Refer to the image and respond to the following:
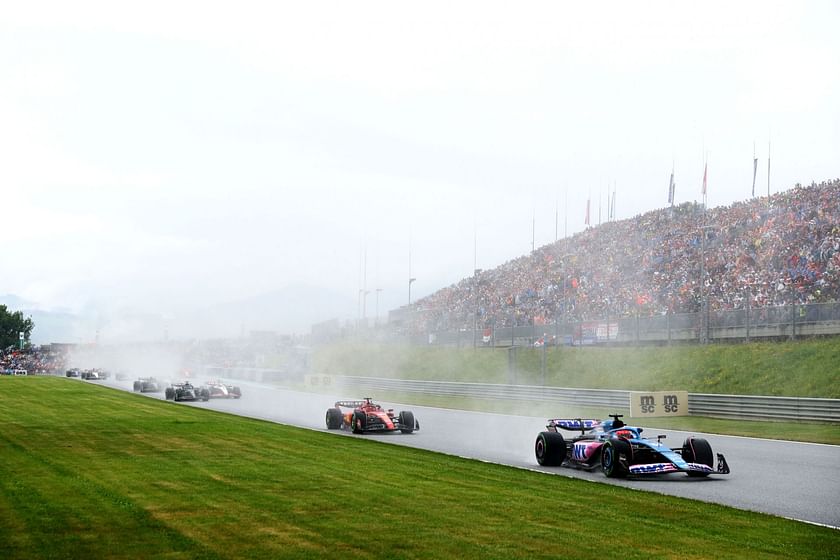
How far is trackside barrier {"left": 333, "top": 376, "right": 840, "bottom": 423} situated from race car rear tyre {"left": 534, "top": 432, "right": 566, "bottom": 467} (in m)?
12.0

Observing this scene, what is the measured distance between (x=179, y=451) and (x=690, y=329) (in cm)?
2374

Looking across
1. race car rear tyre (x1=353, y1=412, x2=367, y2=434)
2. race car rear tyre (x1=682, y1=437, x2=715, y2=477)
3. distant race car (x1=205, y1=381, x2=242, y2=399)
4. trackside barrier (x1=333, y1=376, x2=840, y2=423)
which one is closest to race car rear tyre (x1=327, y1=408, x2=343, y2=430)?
race car rear tyre (x1=353, y1=412, x2=367, y2=434)

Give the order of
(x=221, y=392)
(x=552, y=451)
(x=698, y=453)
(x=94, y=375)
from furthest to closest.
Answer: (x=94, y=375) < (x=221, y=392) < (x=552, y=451) < (x=698, y=453)

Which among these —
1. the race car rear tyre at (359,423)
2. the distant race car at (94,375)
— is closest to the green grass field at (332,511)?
the race car rear tyre at (359,423)

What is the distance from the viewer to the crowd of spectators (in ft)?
112

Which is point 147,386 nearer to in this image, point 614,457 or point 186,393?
point 186,393

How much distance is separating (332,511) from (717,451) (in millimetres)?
12279

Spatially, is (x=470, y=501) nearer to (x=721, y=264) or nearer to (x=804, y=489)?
(x=804, y=489)

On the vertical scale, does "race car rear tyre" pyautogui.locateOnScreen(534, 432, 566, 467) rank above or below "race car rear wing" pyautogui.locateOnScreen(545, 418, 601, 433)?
below

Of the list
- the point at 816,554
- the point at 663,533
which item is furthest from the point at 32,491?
the point at 816,554

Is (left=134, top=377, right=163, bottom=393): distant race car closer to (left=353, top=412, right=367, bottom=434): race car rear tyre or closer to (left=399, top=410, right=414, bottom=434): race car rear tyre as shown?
(left=353, top=412, right=367, bottom=434): race car rear tyre

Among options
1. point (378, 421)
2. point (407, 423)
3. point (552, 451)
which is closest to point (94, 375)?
point (378, 421)

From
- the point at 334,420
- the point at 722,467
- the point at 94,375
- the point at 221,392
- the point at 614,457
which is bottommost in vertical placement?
the point at 94,375

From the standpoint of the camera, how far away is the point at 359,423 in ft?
82.1
